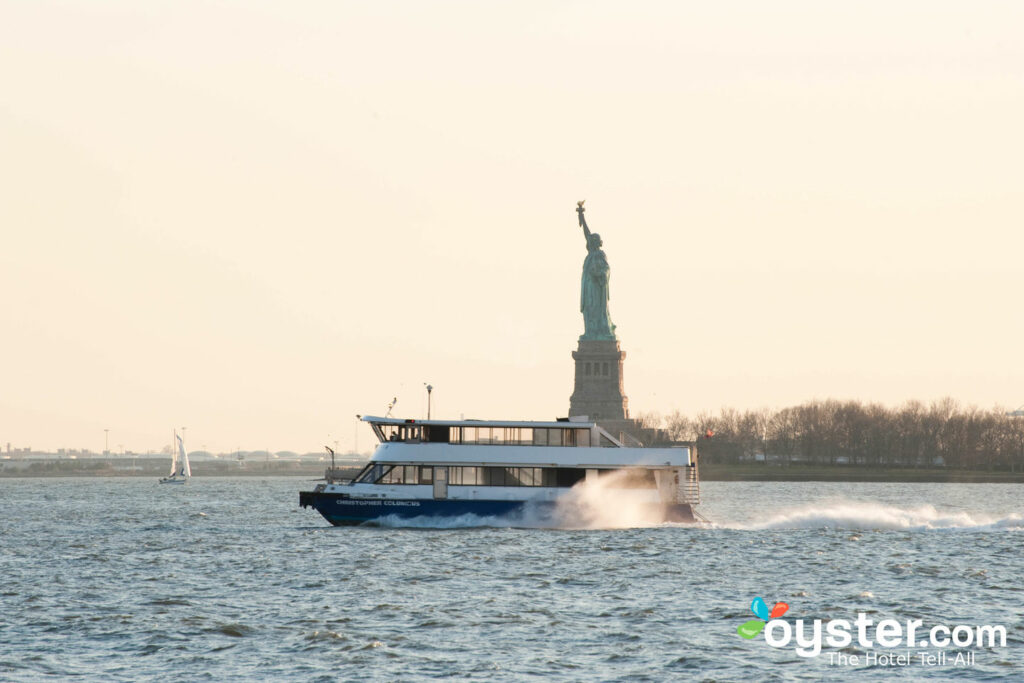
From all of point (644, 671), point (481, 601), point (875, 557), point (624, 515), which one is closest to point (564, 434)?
point (624, 515)

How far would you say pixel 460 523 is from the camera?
7394cm

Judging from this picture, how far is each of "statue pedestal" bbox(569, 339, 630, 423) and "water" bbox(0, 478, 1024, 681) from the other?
329 feet

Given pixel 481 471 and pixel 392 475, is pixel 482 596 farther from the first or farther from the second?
pixel 392 475

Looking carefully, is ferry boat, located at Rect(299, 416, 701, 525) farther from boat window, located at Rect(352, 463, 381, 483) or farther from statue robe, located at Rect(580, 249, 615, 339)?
statue robe, located at Rect(580, 249, 615, 339)

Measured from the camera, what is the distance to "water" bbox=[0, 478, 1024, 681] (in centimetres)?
3506

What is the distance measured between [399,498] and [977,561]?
29346mm

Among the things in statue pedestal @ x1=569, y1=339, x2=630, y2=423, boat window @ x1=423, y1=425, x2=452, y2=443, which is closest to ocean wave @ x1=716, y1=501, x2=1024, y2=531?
boat window @ x1=423, y1=425, x2=452, y2=443

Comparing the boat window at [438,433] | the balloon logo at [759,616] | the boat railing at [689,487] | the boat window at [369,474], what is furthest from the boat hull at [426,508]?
the balloon logo at [759,616]

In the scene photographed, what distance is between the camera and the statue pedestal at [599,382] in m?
183

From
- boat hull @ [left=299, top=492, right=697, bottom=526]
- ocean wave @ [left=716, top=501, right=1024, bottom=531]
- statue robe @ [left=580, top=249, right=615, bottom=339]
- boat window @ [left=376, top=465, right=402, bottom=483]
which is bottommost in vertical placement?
ocean wave @ [left=716, top=501, right=1024, bottom=531]

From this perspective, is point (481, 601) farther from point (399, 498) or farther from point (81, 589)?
point (399, 498)

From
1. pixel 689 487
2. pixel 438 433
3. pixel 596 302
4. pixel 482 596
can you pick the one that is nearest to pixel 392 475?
pixel 438 433

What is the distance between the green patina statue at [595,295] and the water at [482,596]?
346 ft

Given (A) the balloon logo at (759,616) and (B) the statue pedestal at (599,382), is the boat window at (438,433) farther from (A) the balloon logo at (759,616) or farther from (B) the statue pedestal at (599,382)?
(B) the statue pedestal at (599,382)
